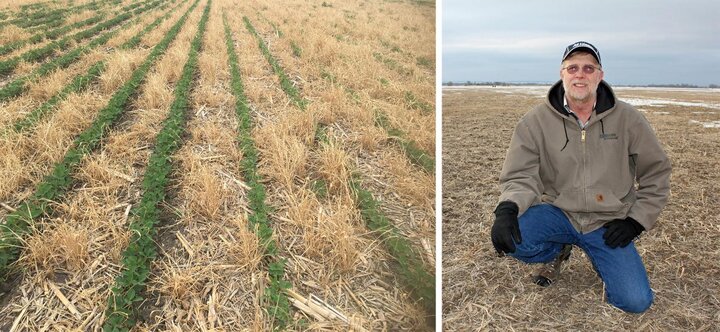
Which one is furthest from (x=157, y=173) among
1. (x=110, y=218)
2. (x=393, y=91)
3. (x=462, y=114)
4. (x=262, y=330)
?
(x=462, y=114)

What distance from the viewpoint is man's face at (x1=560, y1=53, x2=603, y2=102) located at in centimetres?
158

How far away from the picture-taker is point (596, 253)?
178 centimetres

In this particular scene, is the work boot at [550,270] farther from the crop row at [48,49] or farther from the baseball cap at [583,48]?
the crop row at [48,49]

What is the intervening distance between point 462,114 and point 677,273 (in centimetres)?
204

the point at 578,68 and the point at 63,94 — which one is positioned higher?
the point at 578,68

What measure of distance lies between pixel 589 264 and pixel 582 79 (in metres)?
1.01

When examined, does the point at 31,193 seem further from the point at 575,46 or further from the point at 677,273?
the point at 677,273

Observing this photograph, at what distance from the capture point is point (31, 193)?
793 mm

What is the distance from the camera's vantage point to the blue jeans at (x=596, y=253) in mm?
1662

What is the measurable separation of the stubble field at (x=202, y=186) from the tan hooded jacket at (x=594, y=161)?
0.59 metres

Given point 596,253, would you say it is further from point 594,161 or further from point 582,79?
point 582,79

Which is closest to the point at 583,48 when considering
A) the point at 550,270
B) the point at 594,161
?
the point at 594,161

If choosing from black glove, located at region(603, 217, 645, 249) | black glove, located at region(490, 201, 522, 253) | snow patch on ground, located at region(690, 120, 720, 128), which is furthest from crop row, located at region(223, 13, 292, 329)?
snow patch on ground, located at region(690, 120, 720, 128)

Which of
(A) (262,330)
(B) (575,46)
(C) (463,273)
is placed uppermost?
(B) (575,46)
